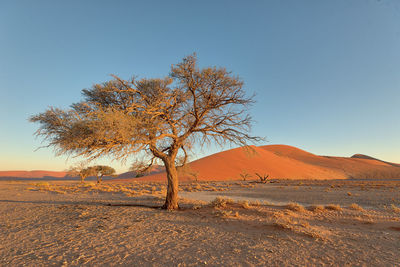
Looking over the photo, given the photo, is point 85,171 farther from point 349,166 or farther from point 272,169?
point 349,166

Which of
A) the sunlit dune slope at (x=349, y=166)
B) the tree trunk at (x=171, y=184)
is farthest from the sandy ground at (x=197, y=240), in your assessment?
the sunlit dune slope at (x=349, y=166)

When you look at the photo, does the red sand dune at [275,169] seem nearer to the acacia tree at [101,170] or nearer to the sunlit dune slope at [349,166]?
the sunlit dune slope at [349,166]

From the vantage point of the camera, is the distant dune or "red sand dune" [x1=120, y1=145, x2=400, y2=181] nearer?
the distant dune

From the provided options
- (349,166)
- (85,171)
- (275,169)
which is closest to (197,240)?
(85,171)

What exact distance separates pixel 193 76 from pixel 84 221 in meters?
6.97

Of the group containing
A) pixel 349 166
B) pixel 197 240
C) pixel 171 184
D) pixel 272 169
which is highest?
pixel 349 166

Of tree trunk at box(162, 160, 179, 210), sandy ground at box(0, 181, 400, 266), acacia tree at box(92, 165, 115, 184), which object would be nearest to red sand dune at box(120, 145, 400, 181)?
acacia tree at box(92, 165, 115, 184)

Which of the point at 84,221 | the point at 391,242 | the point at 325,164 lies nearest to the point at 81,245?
the point at 84,221

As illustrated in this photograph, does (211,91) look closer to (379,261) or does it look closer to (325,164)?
(379,261)

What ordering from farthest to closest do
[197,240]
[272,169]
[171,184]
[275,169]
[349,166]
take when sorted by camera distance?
[349,166]
[275,169]
[272,169]
[171,184]
[197,240]

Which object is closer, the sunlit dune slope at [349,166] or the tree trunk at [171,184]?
the tree trunk at [171,184]

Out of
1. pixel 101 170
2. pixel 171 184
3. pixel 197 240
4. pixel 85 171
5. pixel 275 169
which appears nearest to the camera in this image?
pixel 197 240

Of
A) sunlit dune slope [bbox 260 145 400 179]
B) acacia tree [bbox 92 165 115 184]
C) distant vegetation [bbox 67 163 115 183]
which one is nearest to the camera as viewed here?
distant vegetation [bbox 67 163 115 183]

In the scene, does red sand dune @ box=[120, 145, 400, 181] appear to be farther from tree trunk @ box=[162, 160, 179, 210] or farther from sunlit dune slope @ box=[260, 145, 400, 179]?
tree trunk @ box=[162, 160, 179, 210]
